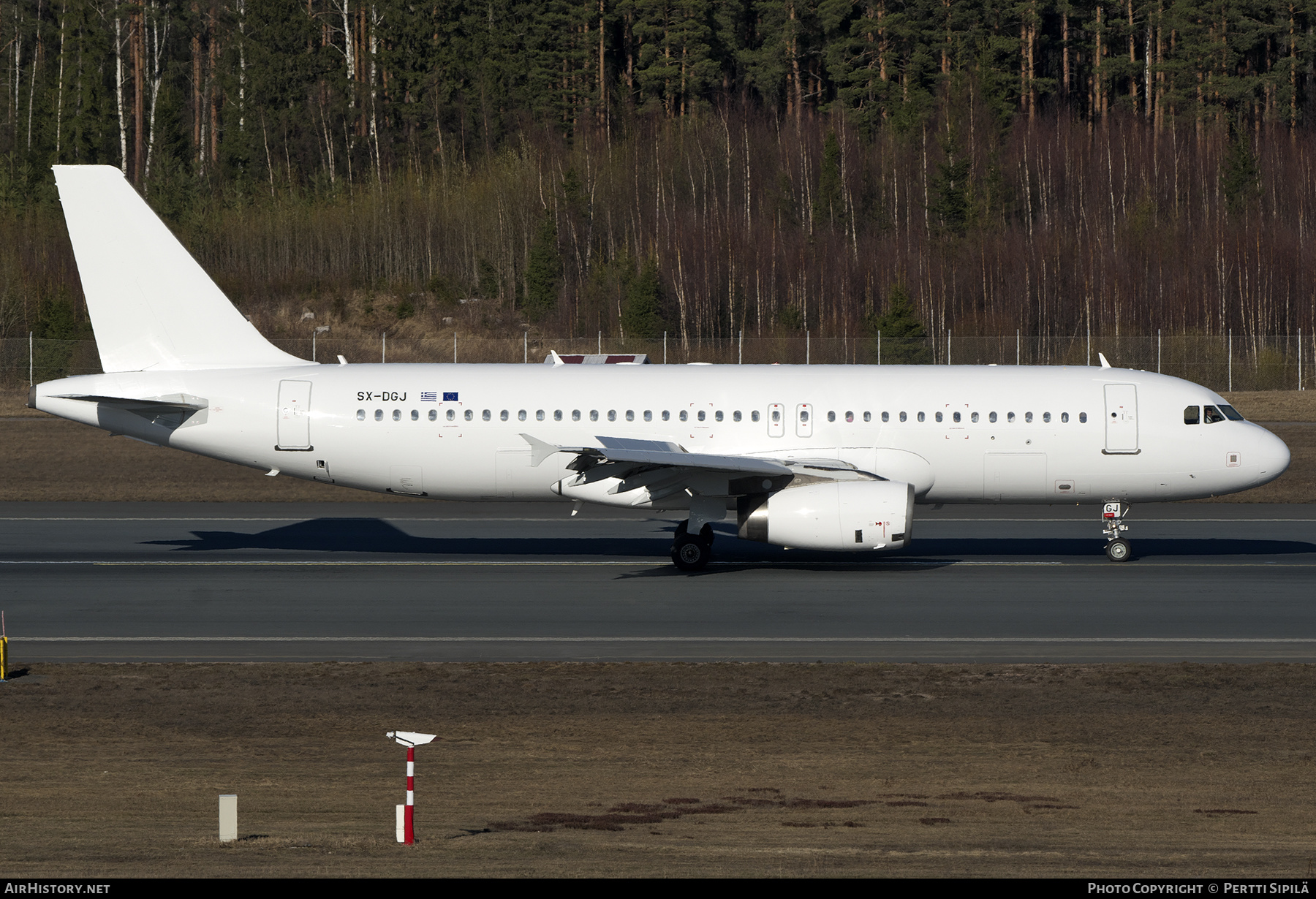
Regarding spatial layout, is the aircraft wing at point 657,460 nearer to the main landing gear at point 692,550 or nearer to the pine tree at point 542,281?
the main landing gear at point 692,550

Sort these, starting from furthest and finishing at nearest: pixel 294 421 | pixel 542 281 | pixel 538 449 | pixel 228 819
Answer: pixel 542 281
pixel 294 421
pixel 538 449
pixel 228 819

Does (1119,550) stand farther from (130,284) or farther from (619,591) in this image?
(130,284)

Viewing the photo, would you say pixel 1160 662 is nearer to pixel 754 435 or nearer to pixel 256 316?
pixel 754 435

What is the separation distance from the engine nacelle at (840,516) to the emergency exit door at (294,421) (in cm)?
856

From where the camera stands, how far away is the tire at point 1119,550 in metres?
27.4

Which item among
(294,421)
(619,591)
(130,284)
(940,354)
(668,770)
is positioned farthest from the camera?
(940,354)

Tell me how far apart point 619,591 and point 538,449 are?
3285 mm

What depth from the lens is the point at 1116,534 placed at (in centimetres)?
2775

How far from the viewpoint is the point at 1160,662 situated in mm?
18562

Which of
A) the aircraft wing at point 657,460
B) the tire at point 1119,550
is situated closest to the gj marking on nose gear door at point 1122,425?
the tire at point 1119,550

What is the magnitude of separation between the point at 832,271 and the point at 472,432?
178 feet

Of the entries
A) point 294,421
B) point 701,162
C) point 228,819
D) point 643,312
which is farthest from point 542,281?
point 228,819

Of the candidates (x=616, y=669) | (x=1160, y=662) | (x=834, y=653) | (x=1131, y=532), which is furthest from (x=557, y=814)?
(x=1131, y=532)

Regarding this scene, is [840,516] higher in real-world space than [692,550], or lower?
higher
